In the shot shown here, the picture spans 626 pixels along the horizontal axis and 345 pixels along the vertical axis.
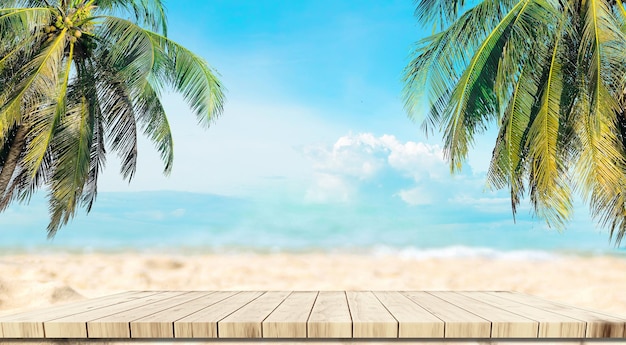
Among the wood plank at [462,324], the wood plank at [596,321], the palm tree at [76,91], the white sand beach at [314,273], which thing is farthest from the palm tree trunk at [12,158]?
the wood plank at [596,321]

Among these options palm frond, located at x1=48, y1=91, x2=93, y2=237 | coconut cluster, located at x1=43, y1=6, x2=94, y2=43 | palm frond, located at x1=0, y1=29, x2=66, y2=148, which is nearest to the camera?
palm frond, located at x1=0, y1=29, x2=66, y2=148

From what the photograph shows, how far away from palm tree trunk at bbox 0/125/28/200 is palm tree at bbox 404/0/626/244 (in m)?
5.61

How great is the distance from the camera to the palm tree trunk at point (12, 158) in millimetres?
7844

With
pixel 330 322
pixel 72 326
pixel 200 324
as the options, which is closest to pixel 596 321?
pixel 330 322

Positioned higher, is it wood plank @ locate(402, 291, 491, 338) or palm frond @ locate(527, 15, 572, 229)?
palm frond @ locate(527, 15, 572, 229)

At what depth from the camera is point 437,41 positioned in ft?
22.1

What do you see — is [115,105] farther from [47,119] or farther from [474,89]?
[474,89]

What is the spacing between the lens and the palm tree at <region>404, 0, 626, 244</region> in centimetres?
541

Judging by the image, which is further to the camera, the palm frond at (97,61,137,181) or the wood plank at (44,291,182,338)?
the palm frond at (97,61,137,181)

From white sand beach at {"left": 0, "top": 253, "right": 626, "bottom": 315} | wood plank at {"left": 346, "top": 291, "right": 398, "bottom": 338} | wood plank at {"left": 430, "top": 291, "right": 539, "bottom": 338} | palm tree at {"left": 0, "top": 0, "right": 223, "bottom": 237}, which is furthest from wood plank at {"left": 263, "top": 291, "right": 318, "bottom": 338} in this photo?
white sand beach at {"left": 0, "top": 253, "right": 626, "bottom": 315}

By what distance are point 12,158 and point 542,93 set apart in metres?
7.35

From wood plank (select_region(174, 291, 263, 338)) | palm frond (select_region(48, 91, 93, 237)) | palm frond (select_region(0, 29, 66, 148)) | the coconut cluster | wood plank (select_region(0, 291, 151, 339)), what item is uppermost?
the coconut cluster

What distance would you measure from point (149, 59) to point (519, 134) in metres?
4.82

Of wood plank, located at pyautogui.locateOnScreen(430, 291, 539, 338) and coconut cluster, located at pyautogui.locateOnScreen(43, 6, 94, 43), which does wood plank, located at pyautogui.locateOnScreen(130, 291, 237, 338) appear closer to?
wood plank, located at pyautogui.locateOnScreen(430, 291, 539, 338)
